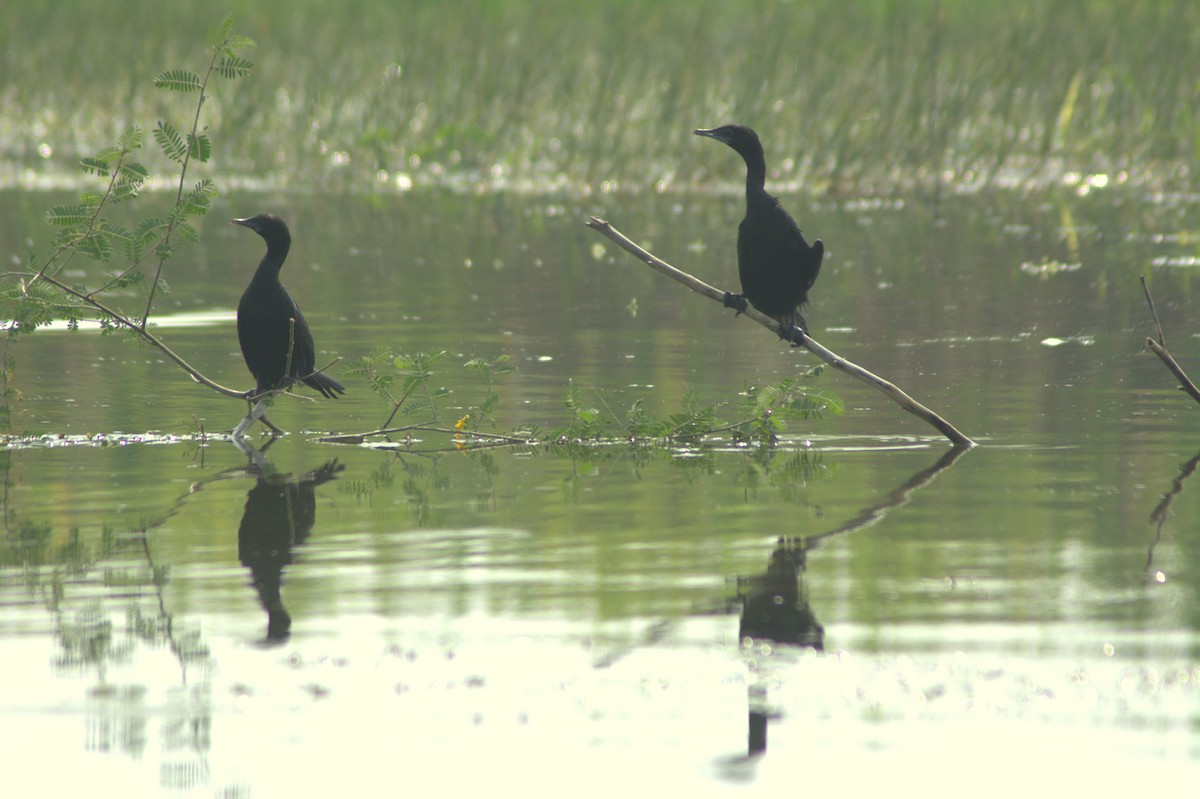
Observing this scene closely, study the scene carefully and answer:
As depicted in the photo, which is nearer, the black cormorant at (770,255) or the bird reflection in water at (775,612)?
the bird reflection in water at (775,612)

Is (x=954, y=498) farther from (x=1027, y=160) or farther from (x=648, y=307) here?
(x=1027, y=160)

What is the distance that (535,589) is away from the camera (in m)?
5.43

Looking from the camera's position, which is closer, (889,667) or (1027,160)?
(889,667)

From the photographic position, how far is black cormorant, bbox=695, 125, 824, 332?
8.03m

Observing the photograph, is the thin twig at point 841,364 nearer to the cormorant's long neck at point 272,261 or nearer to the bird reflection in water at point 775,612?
the cormorant's long neck at point 272,261

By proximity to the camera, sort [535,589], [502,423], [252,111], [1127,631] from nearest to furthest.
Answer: [1127,631] < [535,589] < [502,423] < [252,111]

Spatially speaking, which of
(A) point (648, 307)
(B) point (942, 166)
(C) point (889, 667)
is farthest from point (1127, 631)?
(B) point (942, 166)

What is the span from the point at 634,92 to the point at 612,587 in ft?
57.3

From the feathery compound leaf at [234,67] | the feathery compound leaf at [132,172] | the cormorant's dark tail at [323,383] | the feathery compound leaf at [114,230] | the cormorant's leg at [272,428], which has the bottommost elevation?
the cormorant's leg at [272,428]

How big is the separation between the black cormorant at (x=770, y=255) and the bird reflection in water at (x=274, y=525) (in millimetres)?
2010

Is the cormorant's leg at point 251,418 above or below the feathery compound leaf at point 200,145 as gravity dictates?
below

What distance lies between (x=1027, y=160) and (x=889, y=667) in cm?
1878

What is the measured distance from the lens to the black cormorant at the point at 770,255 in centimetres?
803

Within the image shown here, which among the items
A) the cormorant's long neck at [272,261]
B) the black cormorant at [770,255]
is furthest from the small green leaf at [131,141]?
the black cormorant at [770,255]
